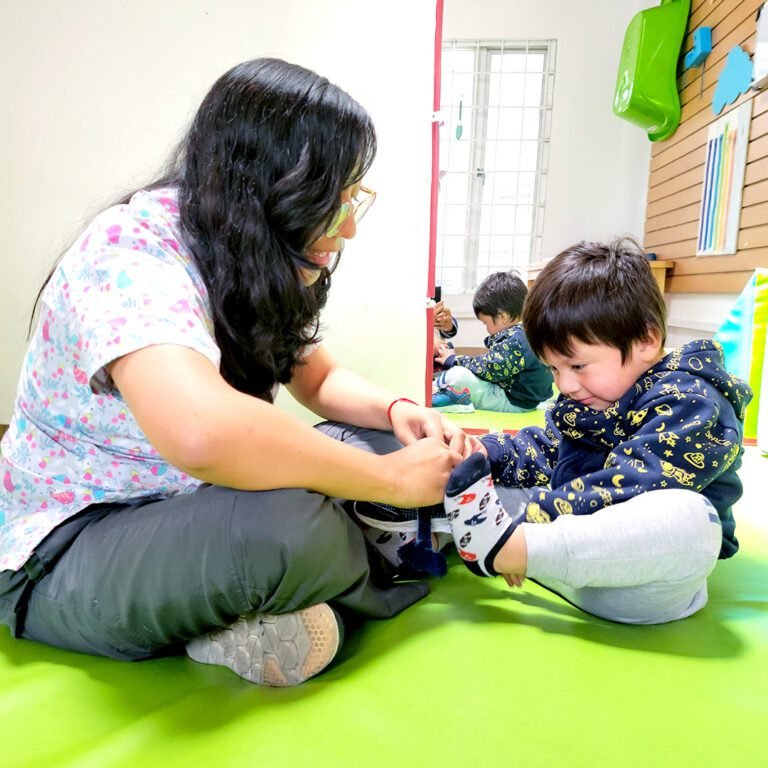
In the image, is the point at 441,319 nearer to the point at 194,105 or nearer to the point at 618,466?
the point at 194,105

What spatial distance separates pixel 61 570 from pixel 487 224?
3.94 metres

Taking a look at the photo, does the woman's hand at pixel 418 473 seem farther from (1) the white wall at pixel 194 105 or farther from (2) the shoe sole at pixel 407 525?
(1) the white wall at pixel 194 105

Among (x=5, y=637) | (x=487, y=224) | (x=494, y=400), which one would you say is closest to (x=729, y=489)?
(x=5, y=637)

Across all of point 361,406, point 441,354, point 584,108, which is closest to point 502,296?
point 441,354

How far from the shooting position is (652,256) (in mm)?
3502

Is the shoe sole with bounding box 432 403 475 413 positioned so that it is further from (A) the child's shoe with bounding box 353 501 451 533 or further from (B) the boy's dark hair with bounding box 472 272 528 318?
(A) the child's shoe with bounding box 353 501 451 533

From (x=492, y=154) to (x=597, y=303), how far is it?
3.61 metres

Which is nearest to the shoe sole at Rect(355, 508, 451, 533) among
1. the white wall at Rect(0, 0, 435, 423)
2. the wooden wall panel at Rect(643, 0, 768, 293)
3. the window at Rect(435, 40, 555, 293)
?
the white wall at Rect(0, 0, 435, 423)

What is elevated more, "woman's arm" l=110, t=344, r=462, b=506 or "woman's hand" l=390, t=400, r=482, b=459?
"woman's arm" l=110, t=344, r=462, b=506

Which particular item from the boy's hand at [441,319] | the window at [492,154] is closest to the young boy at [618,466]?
the boy's hand at [441,319]

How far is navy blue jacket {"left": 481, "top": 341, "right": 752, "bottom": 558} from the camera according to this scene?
28.5 inches

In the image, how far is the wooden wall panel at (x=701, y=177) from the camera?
2443 mm

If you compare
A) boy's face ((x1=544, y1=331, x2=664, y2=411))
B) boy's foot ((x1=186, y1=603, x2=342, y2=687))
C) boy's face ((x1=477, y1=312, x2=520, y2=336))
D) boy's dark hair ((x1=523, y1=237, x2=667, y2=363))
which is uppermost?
boy's dark hair ((x1=523, y1=237, x2=667, y2=363))

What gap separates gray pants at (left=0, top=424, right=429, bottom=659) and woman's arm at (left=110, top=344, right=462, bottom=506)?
25 mm
